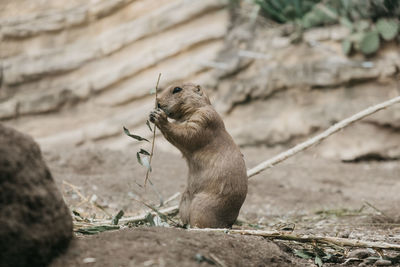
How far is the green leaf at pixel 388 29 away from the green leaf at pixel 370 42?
18cm

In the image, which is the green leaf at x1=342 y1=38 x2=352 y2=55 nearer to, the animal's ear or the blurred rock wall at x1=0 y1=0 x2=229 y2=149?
the blurred rock wall at x1=0 y1=0 x2=229 y2=149

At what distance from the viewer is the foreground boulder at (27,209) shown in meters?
2.23

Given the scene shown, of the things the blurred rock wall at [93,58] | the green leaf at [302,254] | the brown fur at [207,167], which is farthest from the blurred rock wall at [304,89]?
the green leaf at [302,254]

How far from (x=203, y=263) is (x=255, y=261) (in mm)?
506

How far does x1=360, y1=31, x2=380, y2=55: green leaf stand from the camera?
30.3ft

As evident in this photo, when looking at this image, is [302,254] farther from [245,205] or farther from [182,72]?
[182,72]

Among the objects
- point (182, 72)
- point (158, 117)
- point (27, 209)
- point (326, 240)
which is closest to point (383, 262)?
point (326, 240)

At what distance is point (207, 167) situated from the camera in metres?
4.01

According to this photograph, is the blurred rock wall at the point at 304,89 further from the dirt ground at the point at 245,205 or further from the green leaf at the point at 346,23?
the dirt ground at the point at 245,205

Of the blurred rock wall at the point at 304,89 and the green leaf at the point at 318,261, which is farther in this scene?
the blurred rock wall at the point at 304,89

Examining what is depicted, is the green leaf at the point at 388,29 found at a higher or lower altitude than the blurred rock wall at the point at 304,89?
higher

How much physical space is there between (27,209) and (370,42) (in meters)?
8.39

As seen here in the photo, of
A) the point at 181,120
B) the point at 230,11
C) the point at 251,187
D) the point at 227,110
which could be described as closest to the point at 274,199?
the point at 251,187

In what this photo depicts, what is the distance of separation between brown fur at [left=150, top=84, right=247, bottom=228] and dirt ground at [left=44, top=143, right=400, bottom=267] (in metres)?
0.57
